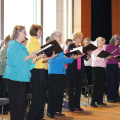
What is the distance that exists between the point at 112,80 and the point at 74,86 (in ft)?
4.92

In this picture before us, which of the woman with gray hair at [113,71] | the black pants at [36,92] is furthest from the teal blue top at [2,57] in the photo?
the woman with gray hair at [113,71]

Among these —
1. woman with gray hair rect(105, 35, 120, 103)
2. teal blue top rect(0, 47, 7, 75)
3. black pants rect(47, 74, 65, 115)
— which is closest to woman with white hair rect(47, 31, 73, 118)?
black pants rect(47, 74, 65, 115)

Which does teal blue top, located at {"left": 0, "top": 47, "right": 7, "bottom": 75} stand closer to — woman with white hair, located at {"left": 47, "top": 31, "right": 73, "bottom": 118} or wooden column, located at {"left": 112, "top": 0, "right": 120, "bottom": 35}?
woman with white hair, located at {"left": 47, "top": 31, "right": 73, "bottom": 118}

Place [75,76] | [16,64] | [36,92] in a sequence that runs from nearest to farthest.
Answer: [16,64] < [36,92] < [75,76]

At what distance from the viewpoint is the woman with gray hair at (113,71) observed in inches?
228

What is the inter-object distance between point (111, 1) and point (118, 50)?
A: 5115mm

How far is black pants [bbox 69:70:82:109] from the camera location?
15.5ft

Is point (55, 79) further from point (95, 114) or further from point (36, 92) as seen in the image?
point (95, 114)

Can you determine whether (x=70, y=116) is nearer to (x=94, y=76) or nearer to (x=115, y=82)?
(x=94, y=76)

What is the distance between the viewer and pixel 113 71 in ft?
19.2

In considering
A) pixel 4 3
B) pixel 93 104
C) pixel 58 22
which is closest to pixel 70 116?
pixel 93 104

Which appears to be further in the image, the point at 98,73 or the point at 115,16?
the point at 115,16


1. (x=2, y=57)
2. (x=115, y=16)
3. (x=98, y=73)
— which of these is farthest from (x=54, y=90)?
(x=115, y=16)

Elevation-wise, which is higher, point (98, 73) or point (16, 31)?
point (16, 31)
